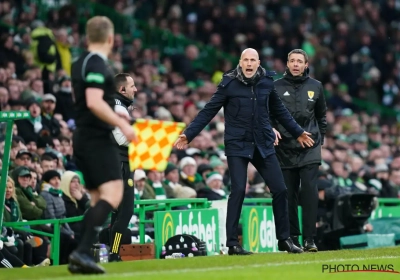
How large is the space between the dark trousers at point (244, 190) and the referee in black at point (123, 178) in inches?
42.6

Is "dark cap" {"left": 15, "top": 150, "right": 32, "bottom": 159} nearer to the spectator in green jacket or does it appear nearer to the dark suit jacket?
the spectator in green jacket

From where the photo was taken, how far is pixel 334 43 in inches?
1261

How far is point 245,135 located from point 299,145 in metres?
1.18

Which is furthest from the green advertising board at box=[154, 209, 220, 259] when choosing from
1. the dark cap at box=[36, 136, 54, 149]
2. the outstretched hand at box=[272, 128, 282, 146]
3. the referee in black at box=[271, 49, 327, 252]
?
the dark cap at box=[36, 136, 54, 149]

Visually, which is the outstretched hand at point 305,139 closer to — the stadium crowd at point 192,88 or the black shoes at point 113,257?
the black shoes at point 113,257

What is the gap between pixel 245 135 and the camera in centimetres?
1184

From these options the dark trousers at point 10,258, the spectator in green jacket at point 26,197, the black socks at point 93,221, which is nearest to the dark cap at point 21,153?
the spectator in green jacket at point 26,197

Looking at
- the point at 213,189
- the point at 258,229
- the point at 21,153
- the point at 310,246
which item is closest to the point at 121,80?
the point at 310,246

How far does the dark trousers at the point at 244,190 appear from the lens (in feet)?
38.8

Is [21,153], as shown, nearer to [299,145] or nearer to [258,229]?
[258,229]

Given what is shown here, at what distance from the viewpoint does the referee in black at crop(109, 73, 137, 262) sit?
1145 centimetres

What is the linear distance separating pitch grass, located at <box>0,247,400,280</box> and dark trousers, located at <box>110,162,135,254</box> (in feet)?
2.57

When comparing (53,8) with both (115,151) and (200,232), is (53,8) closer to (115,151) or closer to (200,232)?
(200,232)

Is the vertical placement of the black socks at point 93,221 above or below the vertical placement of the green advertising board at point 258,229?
above
